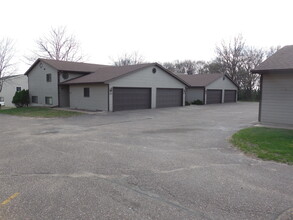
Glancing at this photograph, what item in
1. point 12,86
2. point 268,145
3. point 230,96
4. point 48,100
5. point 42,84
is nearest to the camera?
point 268,145

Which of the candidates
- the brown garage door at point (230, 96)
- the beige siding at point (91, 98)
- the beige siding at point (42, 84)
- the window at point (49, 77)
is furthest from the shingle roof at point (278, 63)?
the brown garage door at point (230, 96)

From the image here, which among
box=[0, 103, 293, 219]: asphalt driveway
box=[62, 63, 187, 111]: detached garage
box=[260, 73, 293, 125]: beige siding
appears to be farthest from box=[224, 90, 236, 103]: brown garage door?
box=[0, 103, 293, 219]: asphalt driveway

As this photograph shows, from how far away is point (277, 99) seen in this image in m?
11.3

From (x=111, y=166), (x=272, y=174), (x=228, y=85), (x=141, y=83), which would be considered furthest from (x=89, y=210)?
(x=228, y=85)

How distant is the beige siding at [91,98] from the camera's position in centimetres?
1891

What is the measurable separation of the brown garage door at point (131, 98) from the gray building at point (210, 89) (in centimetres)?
823

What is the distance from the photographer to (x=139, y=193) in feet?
12.8

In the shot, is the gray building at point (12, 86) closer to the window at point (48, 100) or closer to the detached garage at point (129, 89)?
the window at point (48, 100)

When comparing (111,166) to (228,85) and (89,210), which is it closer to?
(89,210)

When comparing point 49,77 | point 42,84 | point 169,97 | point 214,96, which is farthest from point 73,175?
point 214,96

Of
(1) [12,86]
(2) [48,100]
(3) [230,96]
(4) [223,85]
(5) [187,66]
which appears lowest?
(2) [48,100]

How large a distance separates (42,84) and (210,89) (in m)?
20.1

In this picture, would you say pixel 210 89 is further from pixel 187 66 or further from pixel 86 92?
pixel 187 66

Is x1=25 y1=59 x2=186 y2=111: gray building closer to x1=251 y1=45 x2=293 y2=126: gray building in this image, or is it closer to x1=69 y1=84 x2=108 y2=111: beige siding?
x1=69 y1=84 x2=108 y2=111: beige siding
